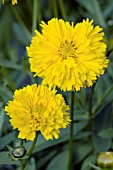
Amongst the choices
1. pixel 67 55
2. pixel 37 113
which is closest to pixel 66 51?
pixel 67 55

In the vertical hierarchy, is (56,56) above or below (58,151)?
above

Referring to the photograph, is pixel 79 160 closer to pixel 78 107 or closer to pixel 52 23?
pixel 78 107

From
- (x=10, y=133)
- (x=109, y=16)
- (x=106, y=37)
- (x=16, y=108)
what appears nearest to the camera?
(x=16, y=108)

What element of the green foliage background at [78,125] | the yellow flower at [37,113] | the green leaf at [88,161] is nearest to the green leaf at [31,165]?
the green foliage background at [78,125]

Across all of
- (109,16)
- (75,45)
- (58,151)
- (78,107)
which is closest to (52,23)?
(75,45)

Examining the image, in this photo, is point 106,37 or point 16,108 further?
point 106,37

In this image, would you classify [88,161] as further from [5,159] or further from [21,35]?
[21,35]

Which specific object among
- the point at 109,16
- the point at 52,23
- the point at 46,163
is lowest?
the point at 46,163

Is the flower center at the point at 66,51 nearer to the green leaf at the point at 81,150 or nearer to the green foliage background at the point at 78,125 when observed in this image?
the green foliage background at the point at 78,125

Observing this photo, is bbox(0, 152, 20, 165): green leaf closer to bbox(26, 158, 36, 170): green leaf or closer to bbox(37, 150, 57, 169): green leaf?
bbox(26, 158, 36, 170): green leaf
